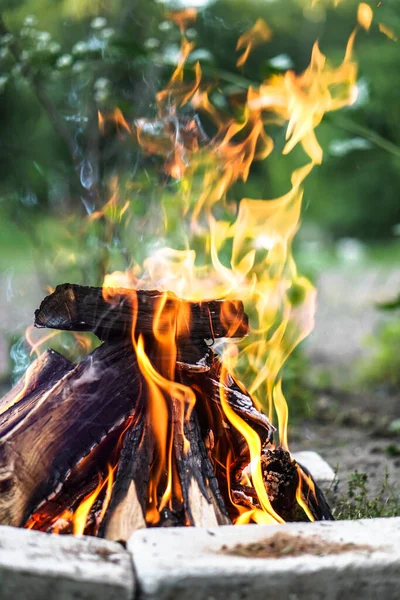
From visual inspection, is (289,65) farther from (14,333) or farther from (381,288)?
(381,288)

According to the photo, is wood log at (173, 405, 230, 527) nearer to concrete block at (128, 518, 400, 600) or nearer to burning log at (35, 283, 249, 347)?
concrete block at (128, 518, 400, 600)

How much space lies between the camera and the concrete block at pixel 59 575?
1470 millimetres

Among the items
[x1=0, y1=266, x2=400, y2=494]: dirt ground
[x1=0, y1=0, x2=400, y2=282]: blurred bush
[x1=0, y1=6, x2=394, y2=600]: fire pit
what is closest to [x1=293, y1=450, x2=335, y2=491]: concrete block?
[x1=0, y1=266, x2=400, y2=494]: dirt ground

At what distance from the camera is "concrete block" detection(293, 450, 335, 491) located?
270 centimetres

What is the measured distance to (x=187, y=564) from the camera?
1539 mm

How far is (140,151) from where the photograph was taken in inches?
183

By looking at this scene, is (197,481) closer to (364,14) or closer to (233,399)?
(233,399)

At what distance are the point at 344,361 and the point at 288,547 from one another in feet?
15.7

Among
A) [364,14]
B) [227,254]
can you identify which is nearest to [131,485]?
[227,254]

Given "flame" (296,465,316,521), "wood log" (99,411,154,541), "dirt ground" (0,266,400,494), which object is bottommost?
"dirt ground" (0,266,400,494)

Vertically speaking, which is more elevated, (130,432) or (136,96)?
(130,432)

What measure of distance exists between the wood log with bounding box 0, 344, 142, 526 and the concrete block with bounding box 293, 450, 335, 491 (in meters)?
0.91

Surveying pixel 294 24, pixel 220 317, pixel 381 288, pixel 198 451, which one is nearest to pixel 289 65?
pixel 220 317

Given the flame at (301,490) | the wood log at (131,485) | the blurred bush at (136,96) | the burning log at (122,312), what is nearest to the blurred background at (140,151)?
the blurred bush at (136,96)
